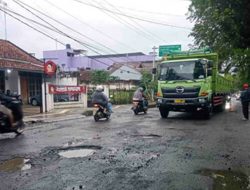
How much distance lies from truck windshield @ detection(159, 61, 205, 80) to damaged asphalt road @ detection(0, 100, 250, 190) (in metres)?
4.60

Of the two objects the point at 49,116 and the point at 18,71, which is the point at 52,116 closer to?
the point at 49,116

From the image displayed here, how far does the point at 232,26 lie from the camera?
6.05 metres

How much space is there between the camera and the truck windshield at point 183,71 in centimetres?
1528

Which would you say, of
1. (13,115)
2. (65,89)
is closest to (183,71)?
(13,115)

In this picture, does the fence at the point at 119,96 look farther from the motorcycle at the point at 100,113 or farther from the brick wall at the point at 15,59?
the motorcycle at the point at 100,113

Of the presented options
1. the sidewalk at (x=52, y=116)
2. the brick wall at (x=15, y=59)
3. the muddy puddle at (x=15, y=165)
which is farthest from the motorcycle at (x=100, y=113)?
the brick wall at (x=15, y=59)

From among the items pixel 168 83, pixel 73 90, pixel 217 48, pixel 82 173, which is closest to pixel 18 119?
pixel 82 173

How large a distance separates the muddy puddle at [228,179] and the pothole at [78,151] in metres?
2.73

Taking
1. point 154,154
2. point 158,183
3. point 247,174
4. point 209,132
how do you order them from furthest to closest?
point 209,132, point 154,154, point 247,174, point 158,183

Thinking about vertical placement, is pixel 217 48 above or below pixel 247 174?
above

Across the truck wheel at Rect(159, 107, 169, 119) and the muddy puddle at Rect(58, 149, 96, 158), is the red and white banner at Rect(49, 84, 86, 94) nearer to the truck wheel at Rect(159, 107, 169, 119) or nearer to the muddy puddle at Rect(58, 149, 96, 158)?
the truck wheel at Rect(159, 107, 169, 119)

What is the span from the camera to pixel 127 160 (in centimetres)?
691

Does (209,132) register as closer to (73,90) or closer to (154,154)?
(154,154)

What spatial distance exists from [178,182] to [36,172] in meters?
2.43
